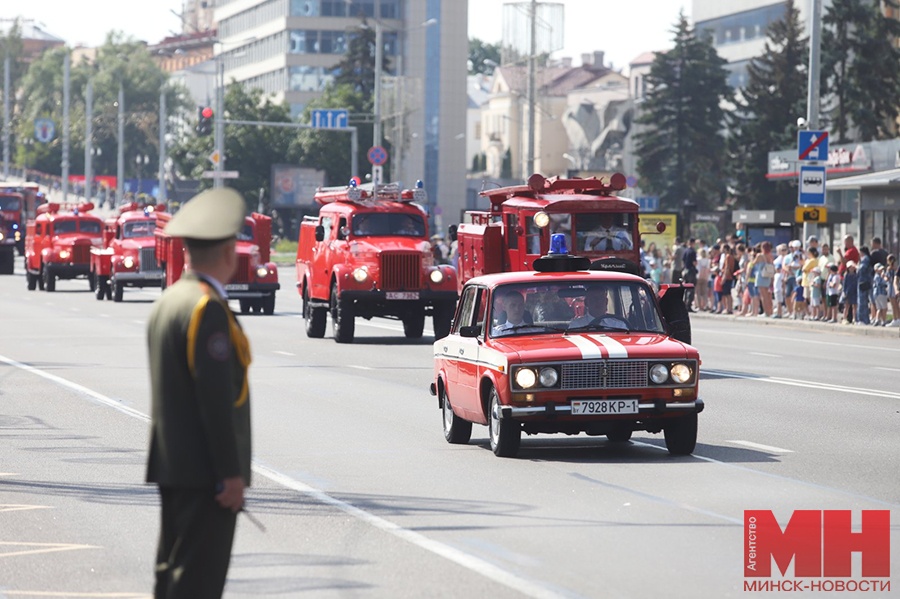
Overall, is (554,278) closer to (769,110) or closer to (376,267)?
(376,267)

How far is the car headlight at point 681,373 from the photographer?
14031 millimetres

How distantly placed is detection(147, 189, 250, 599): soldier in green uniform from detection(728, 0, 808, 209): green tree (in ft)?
246

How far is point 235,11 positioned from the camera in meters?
146

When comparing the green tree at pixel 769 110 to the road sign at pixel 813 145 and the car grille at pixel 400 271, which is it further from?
the car grille at pixel 400 271

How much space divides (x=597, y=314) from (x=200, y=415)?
30.7 ft

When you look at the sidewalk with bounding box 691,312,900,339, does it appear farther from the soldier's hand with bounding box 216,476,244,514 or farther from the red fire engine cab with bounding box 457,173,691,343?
the soldier's hand with bounding box 216,476,244,514

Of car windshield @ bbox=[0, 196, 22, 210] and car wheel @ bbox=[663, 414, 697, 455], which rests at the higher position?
car windshield @ bbox=[0, 196, 22, 210]

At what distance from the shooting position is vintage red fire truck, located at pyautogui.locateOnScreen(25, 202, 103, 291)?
5591cm

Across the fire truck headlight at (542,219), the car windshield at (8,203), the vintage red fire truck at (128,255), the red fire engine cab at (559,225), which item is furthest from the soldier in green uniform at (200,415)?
the car windshield at (8,203)

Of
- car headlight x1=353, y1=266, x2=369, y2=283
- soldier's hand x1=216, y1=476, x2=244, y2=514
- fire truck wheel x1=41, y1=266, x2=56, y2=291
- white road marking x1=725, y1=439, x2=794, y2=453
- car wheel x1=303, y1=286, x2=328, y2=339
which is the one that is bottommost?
fire truck wheel x1=41, y1=266, x2=56, y2=291

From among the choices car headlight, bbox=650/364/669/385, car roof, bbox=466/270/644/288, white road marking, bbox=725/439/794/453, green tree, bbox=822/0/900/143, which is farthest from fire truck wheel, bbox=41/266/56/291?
car headlight, bbox=650/364/669/385

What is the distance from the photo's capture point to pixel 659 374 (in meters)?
14.0

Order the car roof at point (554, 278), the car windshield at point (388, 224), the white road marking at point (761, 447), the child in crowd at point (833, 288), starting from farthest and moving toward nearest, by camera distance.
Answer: the child in crowd at point (833, 288) < the car windshield at point (388, 224) < the car roof at point (554, 278) < the white road marking at point (761, 447)

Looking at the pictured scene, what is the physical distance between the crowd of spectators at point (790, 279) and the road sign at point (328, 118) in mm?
33308
